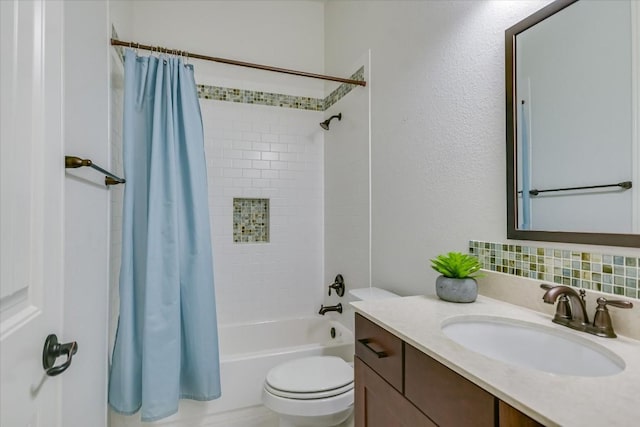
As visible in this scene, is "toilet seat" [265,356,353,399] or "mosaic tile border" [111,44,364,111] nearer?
"toilet seat" [265,356,353,399]

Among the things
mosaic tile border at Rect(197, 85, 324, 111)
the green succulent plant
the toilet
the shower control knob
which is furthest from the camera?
mosaic tile border at Rect(197, 85, 324, 111)

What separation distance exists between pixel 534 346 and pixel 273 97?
7.78 ft

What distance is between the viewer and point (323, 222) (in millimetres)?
2682

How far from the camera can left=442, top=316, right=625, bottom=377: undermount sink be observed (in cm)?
70

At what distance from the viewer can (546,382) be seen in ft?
1.78

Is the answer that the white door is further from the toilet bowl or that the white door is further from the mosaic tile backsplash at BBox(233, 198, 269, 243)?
the mosaic tile backsplash at BBox(233, 198, 269, 243)

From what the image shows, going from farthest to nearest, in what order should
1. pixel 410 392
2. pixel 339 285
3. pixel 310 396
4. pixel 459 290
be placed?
pixel 339 285
pixel 310 396
pixel 459 290
pixel 410 392

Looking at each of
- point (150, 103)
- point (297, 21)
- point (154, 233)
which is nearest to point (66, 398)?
point (154, 233)

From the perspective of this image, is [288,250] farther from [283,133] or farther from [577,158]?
[577,158]

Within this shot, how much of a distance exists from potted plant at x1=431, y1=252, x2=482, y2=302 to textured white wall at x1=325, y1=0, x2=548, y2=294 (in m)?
0.15

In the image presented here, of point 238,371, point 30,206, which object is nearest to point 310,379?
point 238,371

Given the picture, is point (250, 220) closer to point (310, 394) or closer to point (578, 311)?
point (310, 394)

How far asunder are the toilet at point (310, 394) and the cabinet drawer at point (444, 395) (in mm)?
746

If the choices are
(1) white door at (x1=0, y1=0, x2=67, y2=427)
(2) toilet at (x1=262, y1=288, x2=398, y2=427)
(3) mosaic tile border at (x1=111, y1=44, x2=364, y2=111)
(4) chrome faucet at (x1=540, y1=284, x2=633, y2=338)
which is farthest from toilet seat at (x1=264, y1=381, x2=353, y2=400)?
(3) mosaic tile border at (x1=111, y1=44, x2=364, y2=111)
